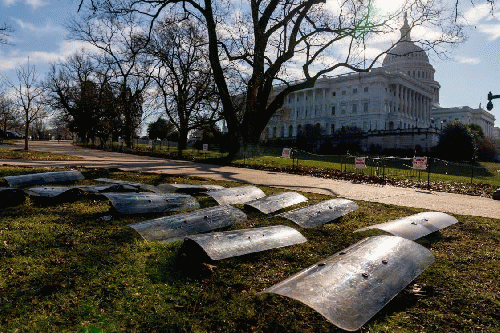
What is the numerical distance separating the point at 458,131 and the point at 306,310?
52.5 metres

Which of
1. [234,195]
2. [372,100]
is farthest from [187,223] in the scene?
[372,100]

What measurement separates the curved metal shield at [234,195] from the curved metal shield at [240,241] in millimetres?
2409

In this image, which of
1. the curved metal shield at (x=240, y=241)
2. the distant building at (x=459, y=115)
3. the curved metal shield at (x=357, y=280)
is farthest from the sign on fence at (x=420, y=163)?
the distant building at (x=459, y=115)

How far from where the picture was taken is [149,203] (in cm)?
642

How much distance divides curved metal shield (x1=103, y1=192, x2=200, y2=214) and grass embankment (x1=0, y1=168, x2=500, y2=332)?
0.60 m

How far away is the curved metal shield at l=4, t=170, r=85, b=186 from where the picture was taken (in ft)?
28.7

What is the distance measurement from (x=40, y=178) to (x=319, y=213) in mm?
6550

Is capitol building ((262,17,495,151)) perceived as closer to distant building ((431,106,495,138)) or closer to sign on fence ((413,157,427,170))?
distant building ((431,106,495,138))

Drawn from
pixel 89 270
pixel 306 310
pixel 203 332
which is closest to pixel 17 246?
pixel 89 270

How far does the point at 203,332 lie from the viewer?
2.76 metres

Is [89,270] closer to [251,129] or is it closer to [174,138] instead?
[251,129]

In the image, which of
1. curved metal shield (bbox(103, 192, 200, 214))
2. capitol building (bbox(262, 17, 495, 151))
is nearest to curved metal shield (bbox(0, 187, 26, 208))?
curved metal shield (bbox(103, 192, 200, 214))

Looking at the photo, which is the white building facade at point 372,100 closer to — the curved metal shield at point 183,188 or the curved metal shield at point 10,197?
the curved metal shield at point 183,188

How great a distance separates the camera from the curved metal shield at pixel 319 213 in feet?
20.0
